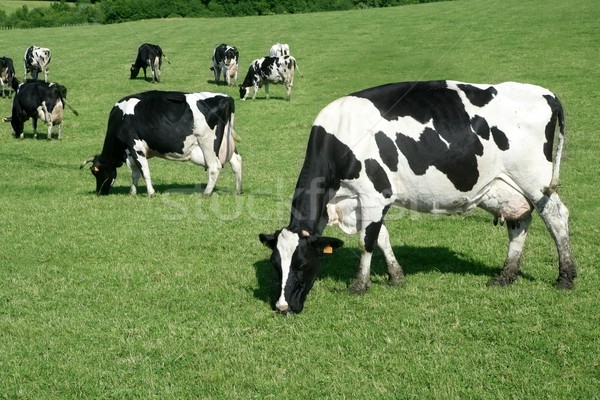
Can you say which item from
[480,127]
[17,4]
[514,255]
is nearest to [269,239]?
[480,127]

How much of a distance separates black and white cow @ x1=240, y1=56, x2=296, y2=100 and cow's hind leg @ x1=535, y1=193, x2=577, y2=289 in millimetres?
23186

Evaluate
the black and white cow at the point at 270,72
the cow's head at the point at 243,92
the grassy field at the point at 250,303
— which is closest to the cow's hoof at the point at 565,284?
the grassy field at the point at 250,303

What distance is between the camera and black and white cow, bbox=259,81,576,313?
8281 mm

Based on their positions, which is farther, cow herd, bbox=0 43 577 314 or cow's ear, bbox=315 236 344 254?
cow herd, bbox=0 43 577 314

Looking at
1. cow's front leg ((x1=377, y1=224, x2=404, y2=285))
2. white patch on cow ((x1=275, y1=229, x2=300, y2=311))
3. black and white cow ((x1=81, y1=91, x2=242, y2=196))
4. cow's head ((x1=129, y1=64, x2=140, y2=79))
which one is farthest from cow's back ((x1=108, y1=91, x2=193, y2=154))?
cow's head ((x1=129, y1=64, x2=140, y2=79))

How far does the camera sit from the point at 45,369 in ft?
21.9

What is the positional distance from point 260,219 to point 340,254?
2.67 m

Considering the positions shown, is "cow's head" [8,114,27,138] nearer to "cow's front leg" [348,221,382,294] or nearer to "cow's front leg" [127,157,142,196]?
"cow's front leg" [127,157,142,196]

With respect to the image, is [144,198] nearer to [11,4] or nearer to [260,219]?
[260,219]

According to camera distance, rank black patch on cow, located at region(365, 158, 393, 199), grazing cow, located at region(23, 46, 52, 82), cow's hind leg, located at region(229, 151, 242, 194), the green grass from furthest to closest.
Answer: the green grass
grazing cow, located at region(23, 46, 52, 82)
cow's hind leg, located at region(229, 151, 242, 194)
black patch on cow, located at region(365, 158, 393, 199)

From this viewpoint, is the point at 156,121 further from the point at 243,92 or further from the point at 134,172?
the point at 243,92

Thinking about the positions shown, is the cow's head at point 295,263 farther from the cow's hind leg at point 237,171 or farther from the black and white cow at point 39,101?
the black and white cow at point 39,101

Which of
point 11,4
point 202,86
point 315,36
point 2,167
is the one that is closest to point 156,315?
point 2,167

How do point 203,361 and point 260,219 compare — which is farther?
point 260,219
